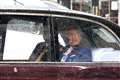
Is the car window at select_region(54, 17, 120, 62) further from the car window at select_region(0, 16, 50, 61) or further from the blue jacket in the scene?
the car window at select_region(0, 16, 50, 61)

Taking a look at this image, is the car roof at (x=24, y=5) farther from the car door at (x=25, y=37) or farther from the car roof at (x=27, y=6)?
the car door at (x=25, y=37)

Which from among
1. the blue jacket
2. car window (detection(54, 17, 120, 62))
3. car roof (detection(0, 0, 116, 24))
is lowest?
the blue jacket

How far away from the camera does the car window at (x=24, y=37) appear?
157 inches

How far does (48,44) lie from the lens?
4051 millimetres

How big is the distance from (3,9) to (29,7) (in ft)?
0.83

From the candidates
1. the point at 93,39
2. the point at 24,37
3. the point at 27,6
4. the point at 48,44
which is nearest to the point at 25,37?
the point at 24,37

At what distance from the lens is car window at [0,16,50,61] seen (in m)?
3.98

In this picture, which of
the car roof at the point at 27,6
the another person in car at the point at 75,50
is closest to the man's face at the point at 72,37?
the another person in car at the point at 75,50

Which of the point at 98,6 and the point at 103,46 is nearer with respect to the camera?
the point at 103,46

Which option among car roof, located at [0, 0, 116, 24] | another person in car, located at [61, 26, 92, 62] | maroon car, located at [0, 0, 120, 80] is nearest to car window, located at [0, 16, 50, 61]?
maroon car, located at [0, 0, 120, 80]

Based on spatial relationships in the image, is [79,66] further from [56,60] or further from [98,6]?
[98,6]

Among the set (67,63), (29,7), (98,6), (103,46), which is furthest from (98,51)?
(98,6)

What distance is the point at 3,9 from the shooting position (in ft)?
13.2

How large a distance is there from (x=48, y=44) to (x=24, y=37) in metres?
0.21
